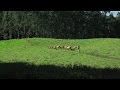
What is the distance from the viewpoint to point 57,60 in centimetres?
2639

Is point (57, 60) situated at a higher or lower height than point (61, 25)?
lower

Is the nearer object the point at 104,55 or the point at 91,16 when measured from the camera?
the point at 104,55

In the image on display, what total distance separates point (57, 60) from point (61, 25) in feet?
185

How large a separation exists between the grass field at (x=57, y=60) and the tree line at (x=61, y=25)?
34349mm

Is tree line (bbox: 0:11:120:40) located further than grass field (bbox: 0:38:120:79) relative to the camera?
Yes

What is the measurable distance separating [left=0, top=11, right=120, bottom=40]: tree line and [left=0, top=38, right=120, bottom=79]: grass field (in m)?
34.3

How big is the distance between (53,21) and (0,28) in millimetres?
17590

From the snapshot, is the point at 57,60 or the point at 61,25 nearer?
the point at 57,60

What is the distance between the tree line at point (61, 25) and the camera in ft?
250

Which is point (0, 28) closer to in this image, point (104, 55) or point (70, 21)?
point (70, 21)

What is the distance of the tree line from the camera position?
250ft
